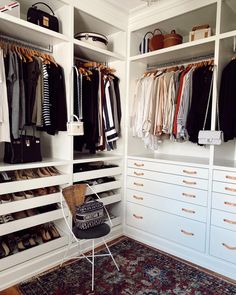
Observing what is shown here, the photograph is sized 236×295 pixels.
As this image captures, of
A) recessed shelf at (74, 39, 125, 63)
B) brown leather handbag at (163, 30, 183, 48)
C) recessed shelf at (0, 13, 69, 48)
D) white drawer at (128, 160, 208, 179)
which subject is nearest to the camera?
recessed shelf at (0, 13, 69, 48)

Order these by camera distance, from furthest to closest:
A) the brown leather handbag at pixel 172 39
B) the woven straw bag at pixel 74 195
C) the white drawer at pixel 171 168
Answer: the brown leather handbag at pixel 172 39 → the white drawer at pixel 171 168 → the woven straw bag at pixel 74 195

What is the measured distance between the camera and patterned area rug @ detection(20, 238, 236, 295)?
1.80m

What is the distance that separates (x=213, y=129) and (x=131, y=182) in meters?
1.10

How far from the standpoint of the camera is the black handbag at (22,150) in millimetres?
1911

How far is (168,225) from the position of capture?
239 cm

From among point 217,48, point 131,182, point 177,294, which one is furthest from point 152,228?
point 217,48

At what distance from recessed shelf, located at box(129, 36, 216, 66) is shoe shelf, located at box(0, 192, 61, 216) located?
5.60 ft

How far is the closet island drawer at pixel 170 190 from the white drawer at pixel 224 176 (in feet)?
0.61

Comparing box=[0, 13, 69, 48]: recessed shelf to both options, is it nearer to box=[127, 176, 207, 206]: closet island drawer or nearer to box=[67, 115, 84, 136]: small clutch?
box=[67, 115, 84, 136]: small clutch

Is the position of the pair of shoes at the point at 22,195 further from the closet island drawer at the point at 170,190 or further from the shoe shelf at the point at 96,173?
the closet island drawer at the point at 170,190

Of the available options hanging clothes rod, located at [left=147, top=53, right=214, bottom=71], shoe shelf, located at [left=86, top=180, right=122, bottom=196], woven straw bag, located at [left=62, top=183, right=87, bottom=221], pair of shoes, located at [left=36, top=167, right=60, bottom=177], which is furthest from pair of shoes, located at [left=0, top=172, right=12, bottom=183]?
hanging clothes rod, located at [left=147, top=53, right=214, bottom=71]

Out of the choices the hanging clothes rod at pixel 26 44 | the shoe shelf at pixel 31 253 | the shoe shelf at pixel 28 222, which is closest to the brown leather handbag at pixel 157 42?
the hanging clothes rod at pixel 26 44

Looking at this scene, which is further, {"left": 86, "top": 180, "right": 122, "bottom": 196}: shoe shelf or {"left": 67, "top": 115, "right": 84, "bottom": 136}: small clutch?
{"left": 86, "top": 180, "right": 122, "bottom": 196}: shoe shelf

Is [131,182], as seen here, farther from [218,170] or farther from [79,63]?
[79,63]
